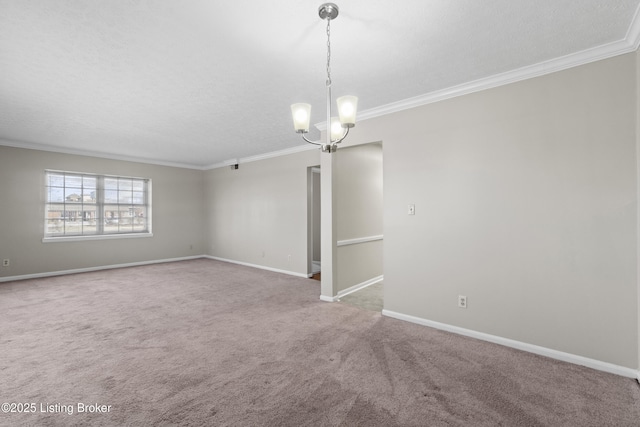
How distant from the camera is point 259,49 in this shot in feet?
7.57

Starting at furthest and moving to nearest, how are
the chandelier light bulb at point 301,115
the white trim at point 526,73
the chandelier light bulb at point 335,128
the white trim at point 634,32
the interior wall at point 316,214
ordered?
the interior wall at point 316,214 → the chandelier light bulb at point 335,128 → the white trim at point 526,73 → the chandelier light bulb at point 301,115 → the white trim at point 634,32

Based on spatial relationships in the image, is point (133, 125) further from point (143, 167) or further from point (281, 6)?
point (281, 6)

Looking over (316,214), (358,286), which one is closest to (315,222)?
(316,214)

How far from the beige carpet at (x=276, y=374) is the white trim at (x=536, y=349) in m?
0.09

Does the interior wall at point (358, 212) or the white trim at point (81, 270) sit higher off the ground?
the interior wall at point (358, 212)

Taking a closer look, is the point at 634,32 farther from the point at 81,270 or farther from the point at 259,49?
the point at 81,270

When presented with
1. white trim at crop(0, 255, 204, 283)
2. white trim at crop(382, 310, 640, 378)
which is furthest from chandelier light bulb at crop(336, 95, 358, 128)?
white trim at crop(0, 255, 204, 283)

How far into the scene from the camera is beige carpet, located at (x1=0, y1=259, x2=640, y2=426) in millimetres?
1834

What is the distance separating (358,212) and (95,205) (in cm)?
594

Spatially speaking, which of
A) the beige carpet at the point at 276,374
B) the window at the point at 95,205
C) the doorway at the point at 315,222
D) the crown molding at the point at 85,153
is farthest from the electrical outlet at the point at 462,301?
the crown molding at the point at 85,153

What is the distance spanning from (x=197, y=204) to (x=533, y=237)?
7.71m

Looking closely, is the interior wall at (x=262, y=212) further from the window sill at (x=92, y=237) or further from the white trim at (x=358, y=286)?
the window sill at (x=92, y=237)

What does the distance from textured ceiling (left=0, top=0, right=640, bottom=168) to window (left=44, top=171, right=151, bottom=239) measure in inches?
104

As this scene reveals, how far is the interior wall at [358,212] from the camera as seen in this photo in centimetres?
454
